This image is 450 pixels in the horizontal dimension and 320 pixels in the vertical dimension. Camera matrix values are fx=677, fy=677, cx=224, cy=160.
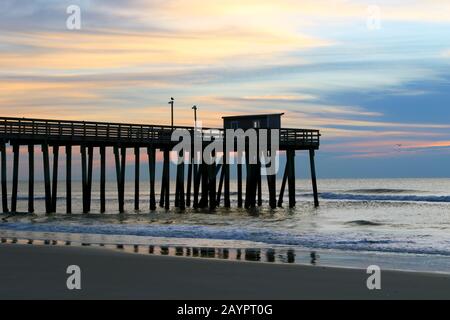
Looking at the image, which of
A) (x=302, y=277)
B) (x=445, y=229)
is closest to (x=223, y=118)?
(x=445, y=229)

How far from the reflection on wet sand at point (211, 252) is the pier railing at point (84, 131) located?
454 inches

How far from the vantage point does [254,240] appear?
22578 mm

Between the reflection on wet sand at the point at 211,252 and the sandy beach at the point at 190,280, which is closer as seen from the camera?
the sandy beach at the point at 190,280

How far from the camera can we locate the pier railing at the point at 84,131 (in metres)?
31.4

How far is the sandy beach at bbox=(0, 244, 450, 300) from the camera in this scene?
11.3 metres

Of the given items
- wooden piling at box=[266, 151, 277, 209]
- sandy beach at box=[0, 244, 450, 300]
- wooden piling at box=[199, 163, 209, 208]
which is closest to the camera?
sandy beach at box=[0, 244, 450, 300]

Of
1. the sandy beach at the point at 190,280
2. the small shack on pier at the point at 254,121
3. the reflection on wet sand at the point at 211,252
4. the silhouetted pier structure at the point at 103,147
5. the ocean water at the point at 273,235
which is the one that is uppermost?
the small shack on pier at the point at 254,121

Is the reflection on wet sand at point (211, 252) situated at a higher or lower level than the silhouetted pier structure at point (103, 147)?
lower

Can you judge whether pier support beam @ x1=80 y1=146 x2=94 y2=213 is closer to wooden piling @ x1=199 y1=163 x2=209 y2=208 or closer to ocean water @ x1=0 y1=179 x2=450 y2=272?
ocean water @ x1=0 y1=179 x2=450 y2=272

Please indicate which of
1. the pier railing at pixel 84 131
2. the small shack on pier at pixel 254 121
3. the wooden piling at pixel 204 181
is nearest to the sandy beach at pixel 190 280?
the pier railing at pixel 84 131

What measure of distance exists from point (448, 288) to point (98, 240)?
12.6m

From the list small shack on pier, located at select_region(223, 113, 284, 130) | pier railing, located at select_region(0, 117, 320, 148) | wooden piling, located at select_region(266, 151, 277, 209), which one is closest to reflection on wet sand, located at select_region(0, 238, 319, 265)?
pier railing, located at select_region(0, 117, 320, 148)

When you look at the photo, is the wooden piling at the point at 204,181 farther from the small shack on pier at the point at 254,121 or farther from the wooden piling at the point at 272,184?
the wooden piling at the point at 272,184

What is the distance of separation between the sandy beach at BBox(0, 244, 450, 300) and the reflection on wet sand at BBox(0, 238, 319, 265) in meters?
1.16
